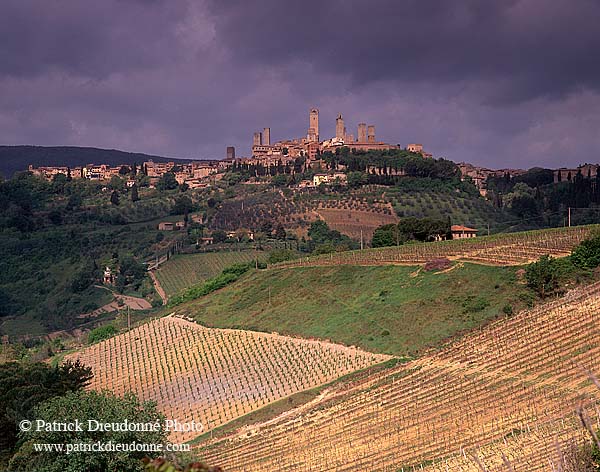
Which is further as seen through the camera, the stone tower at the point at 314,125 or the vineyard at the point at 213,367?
the stone tower at the point at 314,125

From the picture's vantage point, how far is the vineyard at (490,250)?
176 ft

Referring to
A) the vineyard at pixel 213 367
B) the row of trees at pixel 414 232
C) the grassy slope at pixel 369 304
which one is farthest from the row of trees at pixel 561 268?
the row of trees at pixel 414 232

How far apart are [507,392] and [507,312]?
42.2 ft

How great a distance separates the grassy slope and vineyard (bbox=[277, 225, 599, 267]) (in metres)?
1.85

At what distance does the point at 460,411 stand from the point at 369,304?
23969mm

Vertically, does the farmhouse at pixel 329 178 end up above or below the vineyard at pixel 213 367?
above

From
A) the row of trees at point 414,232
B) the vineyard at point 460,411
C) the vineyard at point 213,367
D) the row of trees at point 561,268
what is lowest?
the vineyard at point 213,367

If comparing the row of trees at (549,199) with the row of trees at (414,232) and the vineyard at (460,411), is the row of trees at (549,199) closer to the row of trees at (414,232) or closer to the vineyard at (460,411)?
the row of trees at (414,232)

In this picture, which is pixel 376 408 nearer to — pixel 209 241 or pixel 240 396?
pixel 240 396

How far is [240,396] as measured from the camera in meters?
42.7

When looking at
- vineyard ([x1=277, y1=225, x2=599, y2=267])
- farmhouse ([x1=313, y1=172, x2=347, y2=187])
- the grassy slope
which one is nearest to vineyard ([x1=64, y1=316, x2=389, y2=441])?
the grassy slope

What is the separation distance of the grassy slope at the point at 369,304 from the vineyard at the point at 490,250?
185cm

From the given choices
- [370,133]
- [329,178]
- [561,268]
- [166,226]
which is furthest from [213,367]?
[370,133]

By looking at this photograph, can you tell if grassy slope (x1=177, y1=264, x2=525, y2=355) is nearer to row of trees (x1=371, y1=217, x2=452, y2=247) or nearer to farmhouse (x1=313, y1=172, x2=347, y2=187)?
row of trees (x1=371, y1=217, x2=452, y2=247)
